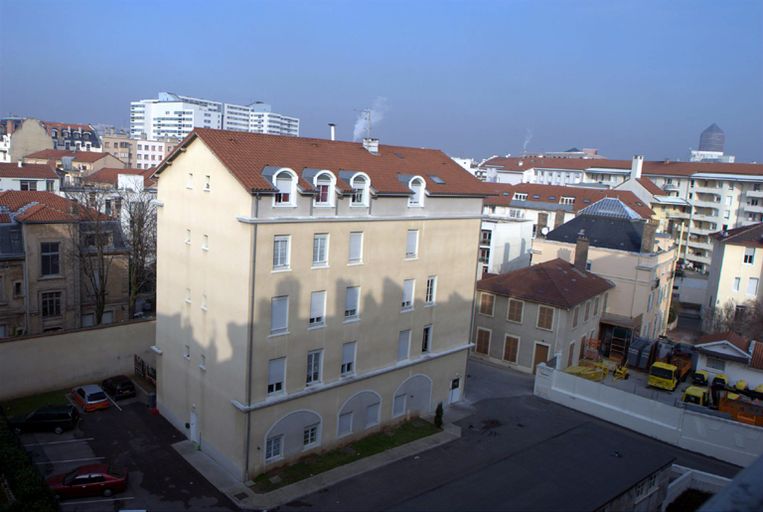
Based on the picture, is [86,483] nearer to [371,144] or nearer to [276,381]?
[276,381]

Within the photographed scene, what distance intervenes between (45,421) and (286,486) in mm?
12828

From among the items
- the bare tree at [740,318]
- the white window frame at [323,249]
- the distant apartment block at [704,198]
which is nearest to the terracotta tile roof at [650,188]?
the distant apartment block at [704,198]

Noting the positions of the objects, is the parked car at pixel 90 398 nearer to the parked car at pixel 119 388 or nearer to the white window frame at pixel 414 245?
the parked car at pixel 119 388

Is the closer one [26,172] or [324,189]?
[324,189]

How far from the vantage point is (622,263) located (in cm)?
4856

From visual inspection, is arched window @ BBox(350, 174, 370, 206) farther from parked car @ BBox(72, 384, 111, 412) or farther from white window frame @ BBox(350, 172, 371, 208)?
parked car @ BBox(72, 384, 111, 412)

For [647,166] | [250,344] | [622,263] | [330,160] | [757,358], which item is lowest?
[757,358]

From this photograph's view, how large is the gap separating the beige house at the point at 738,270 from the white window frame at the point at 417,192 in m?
40.8

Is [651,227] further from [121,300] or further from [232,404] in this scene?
[121,300]

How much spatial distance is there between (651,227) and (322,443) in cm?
3523

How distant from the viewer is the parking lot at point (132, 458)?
77.0 ft

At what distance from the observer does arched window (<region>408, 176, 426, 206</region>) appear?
99.6 feet

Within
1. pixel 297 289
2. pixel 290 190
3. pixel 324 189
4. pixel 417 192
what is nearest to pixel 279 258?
pixel 297 289

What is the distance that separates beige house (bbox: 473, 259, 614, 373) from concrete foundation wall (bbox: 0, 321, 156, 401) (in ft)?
77.4
